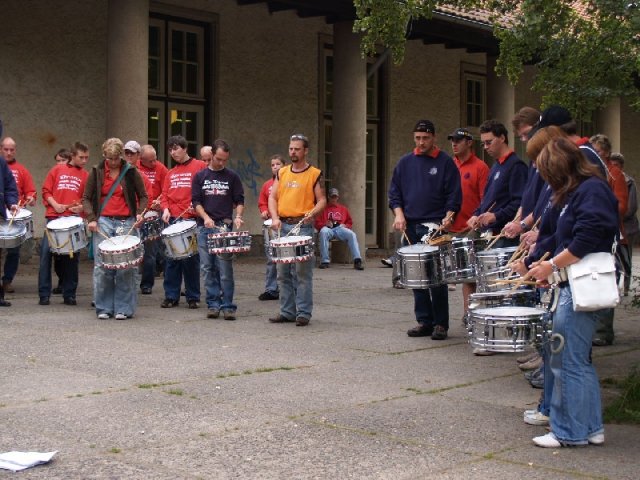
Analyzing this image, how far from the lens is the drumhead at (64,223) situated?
11.2m

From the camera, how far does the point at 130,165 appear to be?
11062 millimetres

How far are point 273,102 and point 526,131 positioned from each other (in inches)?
503

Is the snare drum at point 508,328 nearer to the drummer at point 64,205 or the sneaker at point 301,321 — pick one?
the sneaker at point 301,321

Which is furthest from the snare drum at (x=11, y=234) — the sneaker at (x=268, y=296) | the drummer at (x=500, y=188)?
the drummer at (x=500, y=188)

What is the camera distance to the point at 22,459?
5.29 m

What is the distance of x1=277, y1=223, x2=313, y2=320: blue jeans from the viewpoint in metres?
10.4

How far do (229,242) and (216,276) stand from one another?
0.58m

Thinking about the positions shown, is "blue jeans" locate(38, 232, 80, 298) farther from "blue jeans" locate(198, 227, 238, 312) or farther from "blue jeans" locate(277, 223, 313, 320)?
"blue jeans" locate(277, 223, 313, 320)

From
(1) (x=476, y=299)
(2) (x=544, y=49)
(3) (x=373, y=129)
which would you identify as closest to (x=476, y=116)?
(3) (x=373, y=129)

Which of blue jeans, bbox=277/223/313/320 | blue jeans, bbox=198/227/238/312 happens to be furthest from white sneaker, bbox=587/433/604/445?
blue jeans, bbox=198/227/238/312

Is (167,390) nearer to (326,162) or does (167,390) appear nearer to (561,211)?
(561,211)

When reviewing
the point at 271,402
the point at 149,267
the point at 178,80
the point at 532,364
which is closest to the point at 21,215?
the point at 149,267

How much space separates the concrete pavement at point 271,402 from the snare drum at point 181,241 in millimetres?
684

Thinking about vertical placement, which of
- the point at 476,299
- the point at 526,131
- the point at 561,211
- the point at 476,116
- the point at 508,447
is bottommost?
the point at 508,447
